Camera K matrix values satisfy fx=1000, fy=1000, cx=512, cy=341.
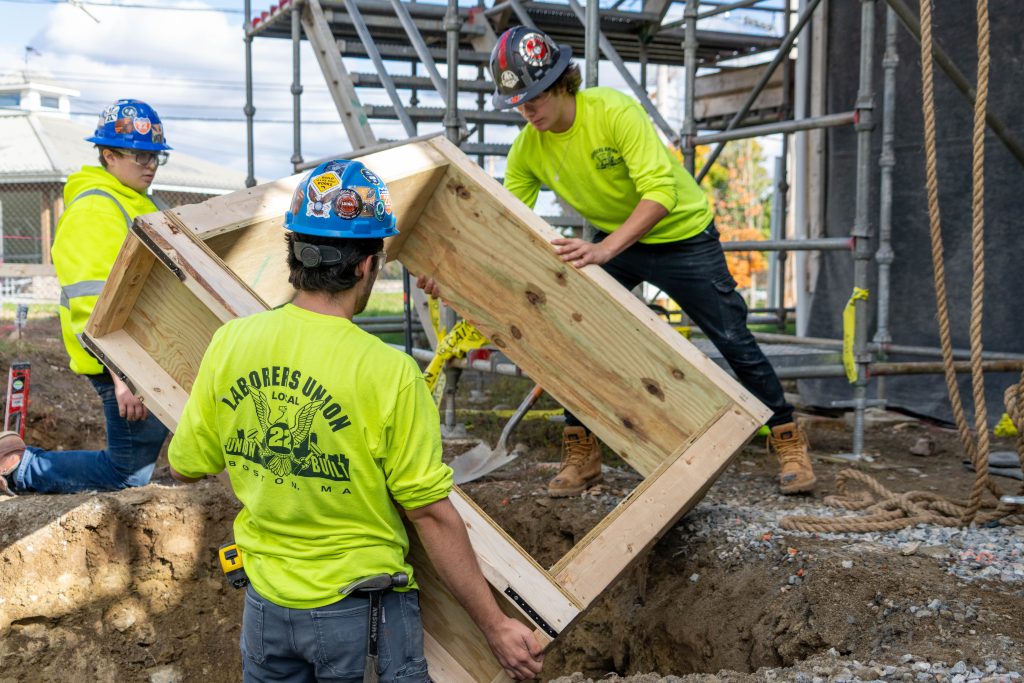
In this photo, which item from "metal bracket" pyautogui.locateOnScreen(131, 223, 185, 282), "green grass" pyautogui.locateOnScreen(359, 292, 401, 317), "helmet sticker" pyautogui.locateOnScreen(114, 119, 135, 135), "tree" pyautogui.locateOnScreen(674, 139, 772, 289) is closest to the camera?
"metal bracket" pyautogui.locateOnScreen(131, 223, 185, 282)

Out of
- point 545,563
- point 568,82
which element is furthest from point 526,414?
point 568,82

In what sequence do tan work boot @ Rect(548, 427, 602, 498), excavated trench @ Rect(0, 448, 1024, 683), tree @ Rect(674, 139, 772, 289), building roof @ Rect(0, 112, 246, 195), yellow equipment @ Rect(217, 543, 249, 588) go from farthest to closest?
tree @ Rect(674, 139, 772, 289), building roof @ Rect(0, 112, 246, 195), tan work boot @ Rect(548, 427, 602, 498), excavated trench @ Rect(0, 448, 1024, 683), yellow equipment @ Rect(217, 543, 249, 588)

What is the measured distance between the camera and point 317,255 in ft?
7.46

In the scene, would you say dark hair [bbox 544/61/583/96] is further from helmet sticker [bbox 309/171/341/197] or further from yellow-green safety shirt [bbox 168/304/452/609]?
yellow-green safety shirt [bbox 168/304/452/609]

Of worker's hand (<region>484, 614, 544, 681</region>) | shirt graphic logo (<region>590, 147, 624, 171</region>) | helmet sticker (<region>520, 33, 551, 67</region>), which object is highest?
helmet sticker (<region>520, 33, 551, 67</region>)

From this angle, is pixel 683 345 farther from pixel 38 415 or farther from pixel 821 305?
pixel 38 415

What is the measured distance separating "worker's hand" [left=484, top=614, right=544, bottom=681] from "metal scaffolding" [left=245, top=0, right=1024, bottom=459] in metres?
3.35

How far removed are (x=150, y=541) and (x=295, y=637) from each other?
8.77ft

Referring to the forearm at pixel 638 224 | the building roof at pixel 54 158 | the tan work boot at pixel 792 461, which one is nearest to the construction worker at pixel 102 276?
the forearm at pixel 638 224

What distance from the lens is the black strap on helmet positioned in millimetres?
2271

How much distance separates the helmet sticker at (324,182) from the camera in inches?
91.9

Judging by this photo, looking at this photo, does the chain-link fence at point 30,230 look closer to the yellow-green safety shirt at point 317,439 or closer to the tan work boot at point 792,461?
the tan work boot at point 792,461

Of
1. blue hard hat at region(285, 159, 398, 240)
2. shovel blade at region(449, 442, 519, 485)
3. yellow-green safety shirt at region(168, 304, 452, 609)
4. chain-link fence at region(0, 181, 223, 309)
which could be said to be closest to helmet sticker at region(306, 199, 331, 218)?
blue hard hat at region(285, 159, 398, 240)

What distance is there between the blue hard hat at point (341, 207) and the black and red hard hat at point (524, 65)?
173 cm
